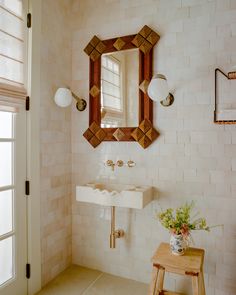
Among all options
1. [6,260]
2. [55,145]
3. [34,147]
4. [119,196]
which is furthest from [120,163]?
[6,260]

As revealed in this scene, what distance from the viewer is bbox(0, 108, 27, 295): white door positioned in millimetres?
1987

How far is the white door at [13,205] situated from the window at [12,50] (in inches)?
7.1

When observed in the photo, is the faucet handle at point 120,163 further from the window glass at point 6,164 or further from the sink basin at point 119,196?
the window glass at point 6,164

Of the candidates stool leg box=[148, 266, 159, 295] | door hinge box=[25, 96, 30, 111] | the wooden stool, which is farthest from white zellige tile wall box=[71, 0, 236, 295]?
door hinge box=[25, 96, 30, 111]

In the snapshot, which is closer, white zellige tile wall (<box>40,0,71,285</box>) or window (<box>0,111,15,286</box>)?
window (<box>0,111,15,286</box>)

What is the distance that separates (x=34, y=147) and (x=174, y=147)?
3.92 feet

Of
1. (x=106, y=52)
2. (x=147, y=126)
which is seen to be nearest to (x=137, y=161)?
(x=147, y=126)

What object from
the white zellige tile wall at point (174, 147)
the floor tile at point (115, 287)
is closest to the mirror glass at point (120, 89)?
the white zellige tile wall at point (174, 147)

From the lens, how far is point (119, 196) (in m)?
2.17

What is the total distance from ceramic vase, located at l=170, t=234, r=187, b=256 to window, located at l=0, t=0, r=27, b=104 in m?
1.62

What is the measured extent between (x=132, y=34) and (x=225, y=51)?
32.8 inches

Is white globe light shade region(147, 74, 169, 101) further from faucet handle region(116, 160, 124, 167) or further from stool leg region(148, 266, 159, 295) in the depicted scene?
stool leg region(148, 266, 159, 295)

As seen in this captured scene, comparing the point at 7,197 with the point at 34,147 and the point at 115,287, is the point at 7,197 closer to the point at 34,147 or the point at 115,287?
the point at 34,147

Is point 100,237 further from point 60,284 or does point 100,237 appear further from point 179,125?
point 179,125
